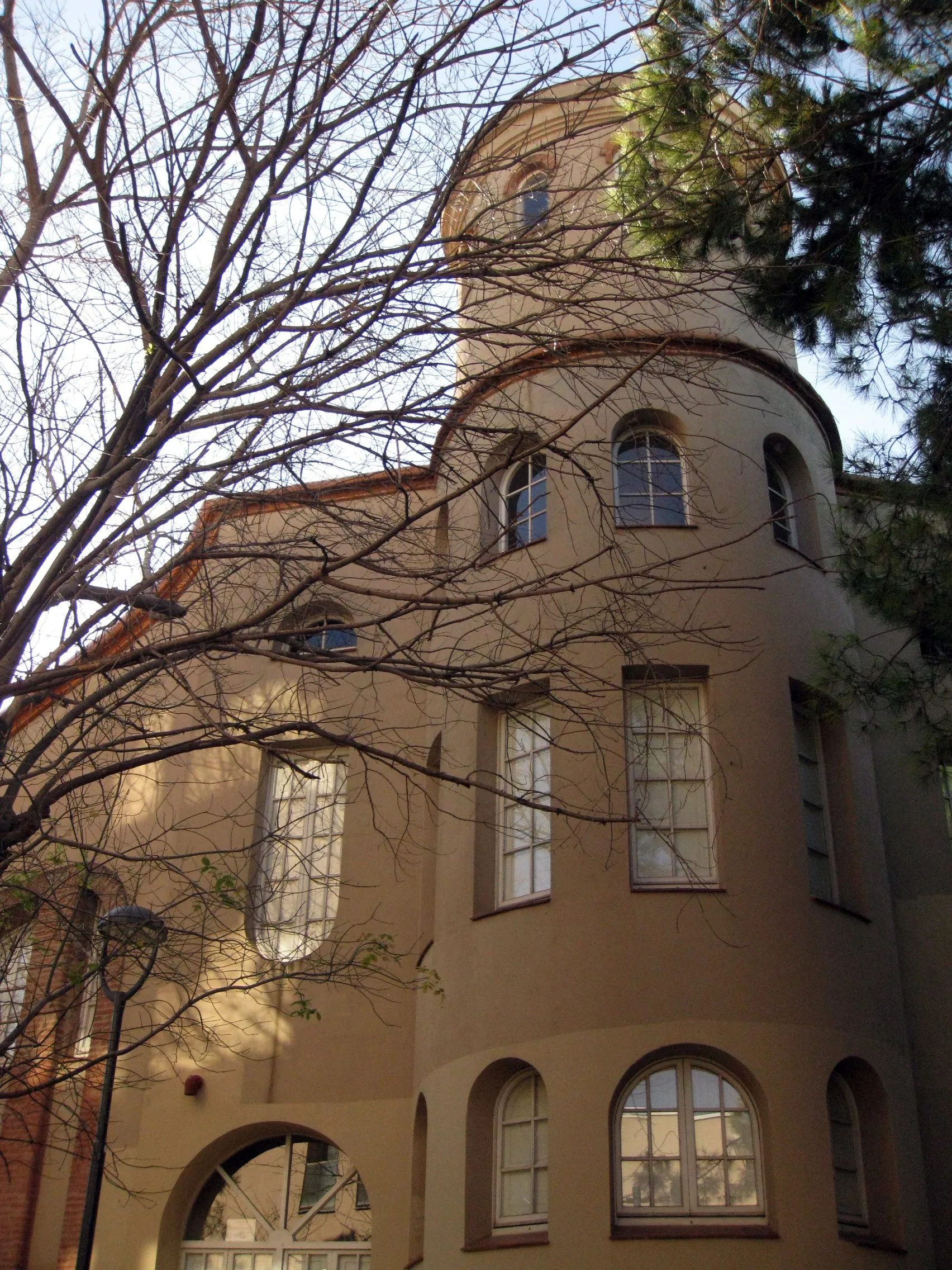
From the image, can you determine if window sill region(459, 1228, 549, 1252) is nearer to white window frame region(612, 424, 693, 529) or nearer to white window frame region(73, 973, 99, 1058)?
white window frame region(73, 973, 99, 1058)

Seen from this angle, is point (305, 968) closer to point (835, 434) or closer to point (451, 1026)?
point (451, 1026)

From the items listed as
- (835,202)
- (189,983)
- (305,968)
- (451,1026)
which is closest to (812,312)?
(835,202)

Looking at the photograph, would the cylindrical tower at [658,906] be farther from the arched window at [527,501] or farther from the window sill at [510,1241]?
the arched window at [527,501]

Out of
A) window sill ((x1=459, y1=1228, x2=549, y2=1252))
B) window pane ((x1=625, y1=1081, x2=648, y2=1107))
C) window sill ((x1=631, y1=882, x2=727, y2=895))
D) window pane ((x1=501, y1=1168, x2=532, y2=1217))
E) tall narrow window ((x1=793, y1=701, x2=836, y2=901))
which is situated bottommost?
window sill ((x1=459, y1=1228, x2=549, y2=1252))

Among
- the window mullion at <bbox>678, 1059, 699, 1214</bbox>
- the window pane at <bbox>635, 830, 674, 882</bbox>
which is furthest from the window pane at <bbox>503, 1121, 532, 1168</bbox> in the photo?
the window pane at <bbox>635, 830, 674, 882</bbox>

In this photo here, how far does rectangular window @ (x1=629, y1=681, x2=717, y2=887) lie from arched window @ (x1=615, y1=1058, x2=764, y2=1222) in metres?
1.48

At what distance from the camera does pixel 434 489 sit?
48.6ft

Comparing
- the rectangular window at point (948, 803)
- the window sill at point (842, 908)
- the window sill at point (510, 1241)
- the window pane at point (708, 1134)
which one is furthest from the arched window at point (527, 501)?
the window sill at point (510, 1241)

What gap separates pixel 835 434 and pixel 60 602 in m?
9.94

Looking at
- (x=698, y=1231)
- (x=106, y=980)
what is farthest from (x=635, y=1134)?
(x=106, y=980)

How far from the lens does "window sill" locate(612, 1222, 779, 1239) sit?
29.8 ft

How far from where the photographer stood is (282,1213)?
40.3ft

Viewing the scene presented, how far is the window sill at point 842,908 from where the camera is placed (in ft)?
35.1

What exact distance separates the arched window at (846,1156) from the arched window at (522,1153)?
2.14m
